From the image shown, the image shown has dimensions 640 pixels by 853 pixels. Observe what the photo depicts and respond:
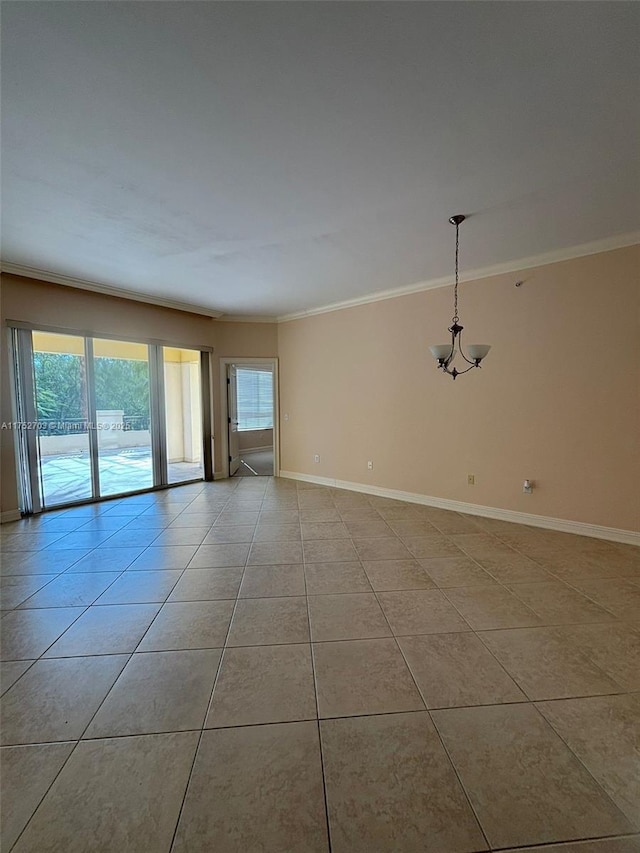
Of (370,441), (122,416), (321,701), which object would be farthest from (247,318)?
(321,701)

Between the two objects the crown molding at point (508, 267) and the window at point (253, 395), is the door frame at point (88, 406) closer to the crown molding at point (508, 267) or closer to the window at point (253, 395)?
the window at point (253, 395)

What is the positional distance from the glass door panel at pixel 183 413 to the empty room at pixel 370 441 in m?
1.75

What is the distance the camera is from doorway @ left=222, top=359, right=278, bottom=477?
6504 mm

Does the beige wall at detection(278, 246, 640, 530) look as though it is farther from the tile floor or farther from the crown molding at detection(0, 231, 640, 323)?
the tile floor

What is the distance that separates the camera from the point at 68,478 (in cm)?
479

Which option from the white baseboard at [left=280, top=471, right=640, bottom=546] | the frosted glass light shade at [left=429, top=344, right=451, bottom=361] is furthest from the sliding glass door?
the frosted glass light shade at [left=429, top=344, right=451, bottom=361]

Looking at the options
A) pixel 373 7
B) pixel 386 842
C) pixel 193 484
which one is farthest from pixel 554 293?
pixel 193 484

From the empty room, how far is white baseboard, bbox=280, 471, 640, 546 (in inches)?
1.6

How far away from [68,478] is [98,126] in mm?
4260

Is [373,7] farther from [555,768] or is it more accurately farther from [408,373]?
[408,373]

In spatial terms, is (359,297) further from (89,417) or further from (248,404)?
(89,417)

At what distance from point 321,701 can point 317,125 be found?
2922 mm

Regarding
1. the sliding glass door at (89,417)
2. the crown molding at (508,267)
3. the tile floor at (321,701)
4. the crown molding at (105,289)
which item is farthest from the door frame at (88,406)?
the crown molding at (508,267)

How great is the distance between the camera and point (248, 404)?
7.17m
